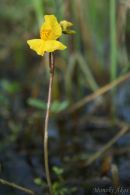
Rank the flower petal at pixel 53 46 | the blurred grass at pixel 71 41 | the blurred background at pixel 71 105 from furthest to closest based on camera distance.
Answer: the blurred grass at pixel 71 41 < the blurred background at pixel 71 105 < the flower petal at pixel 53 46

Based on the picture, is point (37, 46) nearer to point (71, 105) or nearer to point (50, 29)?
point (50, 29)

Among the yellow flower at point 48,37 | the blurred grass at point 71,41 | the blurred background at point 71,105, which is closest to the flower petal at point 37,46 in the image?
the yellow flower at point 48,37

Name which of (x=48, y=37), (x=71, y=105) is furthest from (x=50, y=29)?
(x=71, y=105)

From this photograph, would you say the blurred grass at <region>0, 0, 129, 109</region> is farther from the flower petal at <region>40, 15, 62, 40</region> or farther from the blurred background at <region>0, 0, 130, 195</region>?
the flower petal at <region>40, 15, 62, 40</region>

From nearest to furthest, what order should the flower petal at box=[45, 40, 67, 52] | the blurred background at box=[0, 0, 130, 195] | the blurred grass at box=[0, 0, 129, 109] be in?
the flower petal at box=[45, 40, 67, 52] < the blurred background at box=[0, 0, 130, 195] < the blurred grass at box=[0, 0, 129, 109]

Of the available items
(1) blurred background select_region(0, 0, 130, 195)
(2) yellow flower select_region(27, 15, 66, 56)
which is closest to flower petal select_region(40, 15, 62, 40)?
(2) yellow flower select_region(27, 15, 66, 56)

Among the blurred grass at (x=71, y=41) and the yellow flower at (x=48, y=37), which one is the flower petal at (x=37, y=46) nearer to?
the yellow flower at (x=48, y=37)

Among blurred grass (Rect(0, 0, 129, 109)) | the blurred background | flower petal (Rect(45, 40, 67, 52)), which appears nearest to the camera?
flower petal (Rect(45, 40, 67, 52))

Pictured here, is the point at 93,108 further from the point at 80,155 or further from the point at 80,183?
the point at 80,183
